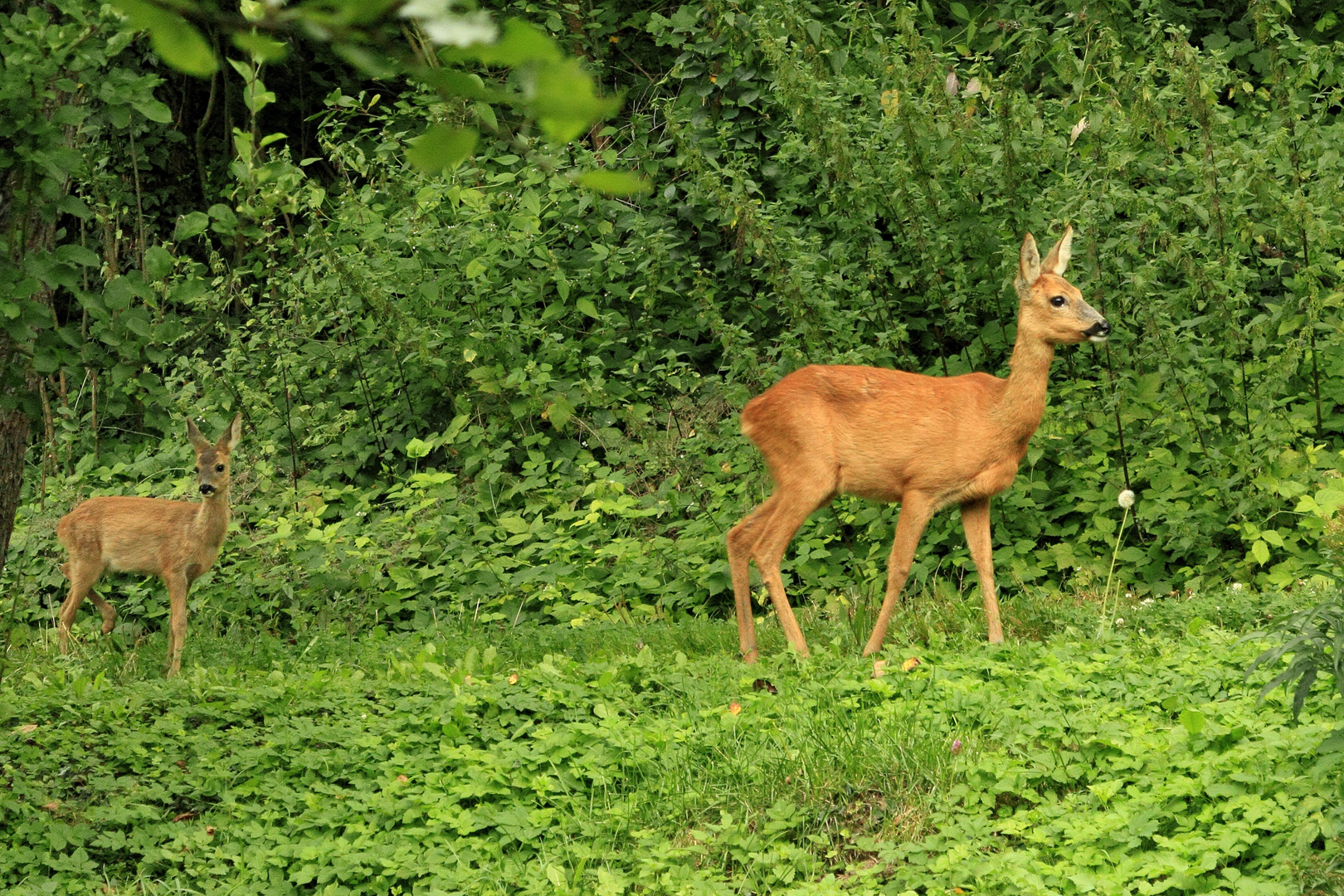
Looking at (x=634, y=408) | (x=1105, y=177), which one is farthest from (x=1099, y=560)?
(x=634, y=408)

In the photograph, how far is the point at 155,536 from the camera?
9.30 m

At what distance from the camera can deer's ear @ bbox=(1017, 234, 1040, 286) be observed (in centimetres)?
694

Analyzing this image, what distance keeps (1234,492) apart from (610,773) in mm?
4464

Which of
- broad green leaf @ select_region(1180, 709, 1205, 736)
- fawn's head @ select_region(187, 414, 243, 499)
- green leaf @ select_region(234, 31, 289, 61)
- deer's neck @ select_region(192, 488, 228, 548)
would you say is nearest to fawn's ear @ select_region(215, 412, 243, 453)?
fawn's head @ select_region(187, 414, 243, 499)

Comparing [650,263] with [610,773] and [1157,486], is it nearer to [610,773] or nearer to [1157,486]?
[1157,486]

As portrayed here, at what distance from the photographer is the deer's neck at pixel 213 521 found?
9.12 metres

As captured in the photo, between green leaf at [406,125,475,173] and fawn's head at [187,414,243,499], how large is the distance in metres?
7.89

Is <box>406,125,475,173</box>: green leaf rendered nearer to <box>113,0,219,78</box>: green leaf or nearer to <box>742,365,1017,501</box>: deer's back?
<box>113,0,219,78</box>: green leaf

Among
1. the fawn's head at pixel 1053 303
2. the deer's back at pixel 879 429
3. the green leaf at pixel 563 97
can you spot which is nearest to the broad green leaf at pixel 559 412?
the deer's back at pixel 879 429

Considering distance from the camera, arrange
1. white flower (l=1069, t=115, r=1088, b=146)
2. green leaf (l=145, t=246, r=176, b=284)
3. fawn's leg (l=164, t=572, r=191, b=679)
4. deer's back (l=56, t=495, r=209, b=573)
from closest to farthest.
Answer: green leaf (l=145, t=246, r=176, b=284), fawn's leg (l=164, t=572, r=191, b=679), white flower (l=1069, t=115, r=1088, b=146), deer's back (l=56, t=495, r=209, b=573)

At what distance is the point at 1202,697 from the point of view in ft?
17.2

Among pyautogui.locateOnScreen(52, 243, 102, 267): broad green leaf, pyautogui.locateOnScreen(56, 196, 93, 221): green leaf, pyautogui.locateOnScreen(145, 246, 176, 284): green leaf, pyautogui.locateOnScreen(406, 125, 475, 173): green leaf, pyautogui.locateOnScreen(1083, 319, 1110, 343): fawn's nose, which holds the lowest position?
pyautogui.locateOnScreen(1083, 319, 1110, 343): fawn's nose

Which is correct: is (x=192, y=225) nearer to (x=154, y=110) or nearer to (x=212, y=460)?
(x=154, y=110)

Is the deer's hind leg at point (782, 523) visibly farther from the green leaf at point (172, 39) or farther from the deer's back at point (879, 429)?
the green leaf at point (172, 39)
